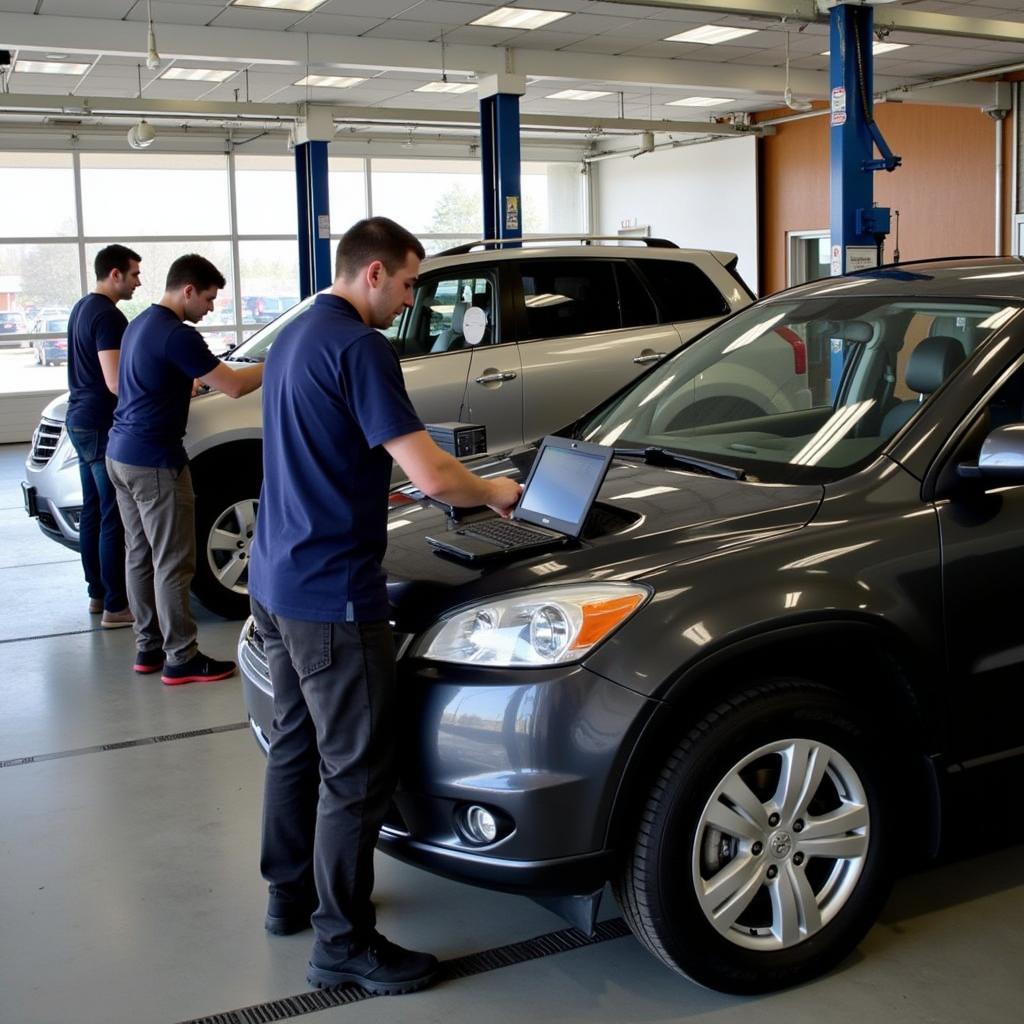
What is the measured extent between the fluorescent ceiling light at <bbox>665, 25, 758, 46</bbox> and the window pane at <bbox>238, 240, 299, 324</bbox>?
7.81m

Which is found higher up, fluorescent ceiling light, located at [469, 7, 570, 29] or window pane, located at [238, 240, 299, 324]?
fluorescent ceiling light, located at [469, 7, 570, 29]

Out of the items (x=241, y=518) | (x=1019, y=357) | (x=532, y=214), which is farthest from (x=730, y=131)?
(x=1019, y=357)

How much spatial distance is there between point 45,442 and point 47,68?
27.6 ft

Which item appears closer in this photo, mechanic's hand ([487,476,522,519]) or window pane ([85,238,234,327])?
mechanic's hand ([487,476,522,519])

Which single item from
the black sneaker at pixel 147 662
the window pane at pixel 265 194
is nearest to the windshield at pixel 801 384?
the black sneaker at pixel 147 662

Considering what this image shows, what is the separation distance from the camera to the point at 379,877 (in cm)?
315

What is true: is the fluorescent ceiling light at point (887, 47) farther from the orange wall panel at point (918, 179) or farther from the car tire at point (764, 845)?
the car tire at point (764, 845)

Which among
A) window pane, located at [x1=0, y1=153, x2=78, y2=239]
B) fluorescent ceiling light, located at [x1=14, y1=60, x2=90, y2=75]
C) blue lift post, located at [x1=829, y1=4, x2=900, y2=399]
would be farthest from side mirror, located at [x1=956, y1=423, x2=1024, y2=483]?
window pane, located at [x1=0, y1=153, x2=78, y2=239]

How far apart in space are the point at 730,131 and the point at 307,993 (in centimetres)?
1643

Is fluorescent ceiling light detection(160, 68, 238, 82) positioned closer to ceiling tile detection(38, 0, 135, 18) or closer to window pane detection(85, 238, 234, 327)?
ceiling tile detection(38, 0, 135, 18)

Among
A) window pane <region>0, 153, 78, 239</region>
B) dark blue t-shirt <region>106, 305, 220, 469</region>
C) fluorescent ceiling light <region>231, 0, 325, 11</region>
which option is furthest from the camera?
window pane <region>0, 153, 78, 239</region>

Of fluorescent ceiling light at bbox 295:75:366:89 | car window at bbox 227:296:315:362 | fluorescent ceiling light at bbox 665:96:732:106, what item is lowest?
car window at bbox 227:296:315:362

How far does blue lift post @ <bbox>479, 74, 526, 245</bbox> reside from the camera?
39.3 ft

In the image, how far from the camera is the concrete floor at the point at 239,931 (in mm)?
2508
